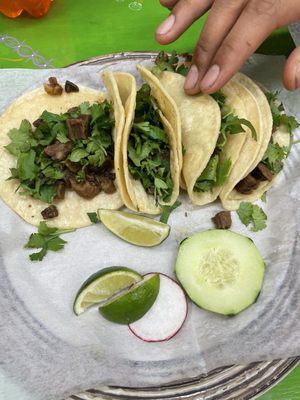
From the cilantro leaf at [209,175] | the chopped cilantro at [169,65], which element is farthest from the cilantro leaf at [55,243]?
the chopped cilantro at [169,65]

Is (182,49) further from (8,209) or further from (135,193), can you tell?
(8,209)

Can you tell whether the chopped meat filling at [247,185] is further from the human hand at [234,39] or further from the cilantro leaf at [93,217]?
the cilantro leaf at [93,217]

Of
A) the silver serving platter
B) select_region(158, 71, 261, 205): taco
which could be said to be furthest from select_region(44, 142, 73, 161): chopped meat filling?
the silver serving platter

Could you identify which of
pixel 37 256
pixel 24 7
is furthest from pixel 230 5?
pixel 24 7

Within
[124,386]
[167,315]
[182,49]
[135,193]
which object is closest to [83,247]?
[135,193]

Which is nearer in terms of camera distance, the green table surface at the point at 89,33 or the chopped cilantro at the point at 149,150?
the chopped cilantro at the point at 149,150

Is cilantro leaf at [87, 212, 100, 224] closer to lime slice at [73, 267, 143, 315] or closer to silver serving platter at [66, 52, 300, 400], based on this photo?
lime slice at [73, 267, 143, 315]

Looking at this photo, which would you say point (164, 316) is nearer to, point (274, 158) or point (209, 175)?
point (209, 175)
